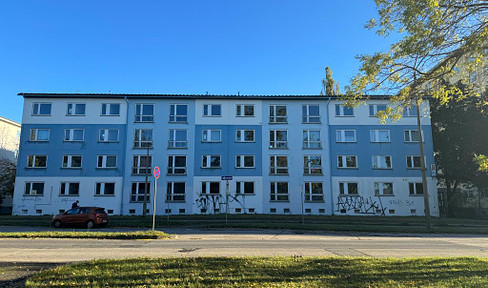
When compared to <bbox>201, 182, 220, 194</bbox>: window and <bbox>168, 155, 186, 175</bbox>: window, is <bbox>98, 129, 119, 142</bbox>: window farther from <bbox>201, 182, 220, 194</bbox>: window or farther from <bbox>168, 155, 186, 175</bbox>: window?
<bbox>201, 182, 220, 194</bbox>: window

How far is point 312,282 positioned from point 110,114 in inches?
1140

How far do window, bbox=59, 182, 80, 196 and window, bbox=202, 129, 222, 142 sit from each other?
12.1 meters

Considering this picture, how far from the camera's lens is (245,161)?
100 feet

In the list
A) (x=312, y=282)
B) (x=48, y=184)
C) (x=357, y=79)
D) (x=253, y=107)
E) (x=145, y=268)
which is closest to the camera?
(x=312, y=282)

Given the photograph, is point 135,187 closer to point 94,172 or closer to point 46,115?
point 94,172

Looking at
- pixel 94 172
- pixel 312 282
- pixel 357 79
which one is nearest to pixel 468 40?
pixel 357 79

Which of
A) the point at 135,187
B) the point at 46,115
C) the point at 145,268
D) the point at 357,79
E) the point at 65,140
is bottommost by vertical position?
the point at 145,268

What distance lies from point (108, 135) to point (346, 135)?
22329 mm

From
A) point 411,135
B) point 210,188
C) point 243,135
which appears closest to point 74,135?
point 210,188

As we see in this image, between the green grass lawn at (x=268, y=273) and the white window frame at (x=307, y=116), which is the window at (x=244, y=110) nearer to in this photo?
the white window frame at (x=307, y=116)

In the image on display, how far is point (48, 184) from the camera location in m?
29.2

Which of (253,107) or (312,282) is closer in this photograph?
(312,282)

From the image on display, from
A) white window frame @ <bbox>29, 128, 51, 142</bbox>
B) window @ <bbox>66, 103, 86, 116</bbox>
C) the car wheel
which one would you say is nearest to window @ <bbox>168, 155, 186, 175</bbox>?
window @ <bbox>66, 103, 86, 116</bbox>

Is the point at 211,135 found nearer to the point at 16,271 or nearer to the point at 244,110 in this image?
the point at 244,110
